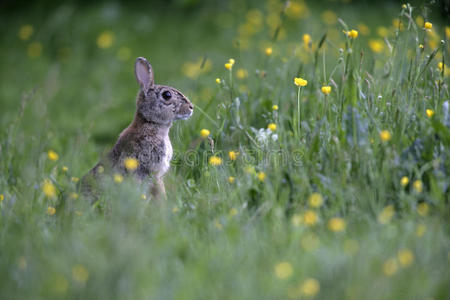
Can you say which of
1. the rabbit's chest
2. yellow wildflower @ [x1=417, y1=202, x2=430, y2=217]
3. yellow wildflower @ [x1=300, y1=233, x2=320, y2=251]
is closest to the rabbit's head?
the rabbit's chest

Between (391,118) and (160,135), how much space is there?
1774 millimetres

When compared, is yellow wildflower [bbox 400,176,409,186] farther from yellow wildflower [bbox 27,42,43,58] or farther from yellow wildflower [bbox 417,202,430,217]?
yellow wildflower [bbox 27,42,43,58]

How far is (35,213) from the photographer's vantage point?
343 centimetres

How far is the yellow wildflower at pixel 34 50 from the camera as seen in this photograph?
8.82 metres

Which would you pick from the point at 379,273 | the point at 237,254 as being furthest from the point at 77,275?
the point at 379,273

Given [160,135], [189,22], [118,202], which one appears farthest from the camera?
[189,22]

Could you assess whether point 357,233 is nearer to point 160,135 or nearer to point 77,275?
point 77,275

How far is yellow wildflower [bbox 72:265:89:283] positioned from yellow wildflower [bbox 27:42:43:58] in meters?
7.05

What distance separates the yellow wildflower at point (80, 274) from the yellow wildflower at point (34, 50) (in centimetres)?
705

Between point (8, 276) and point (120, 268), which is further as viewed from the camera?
point (8, 276)

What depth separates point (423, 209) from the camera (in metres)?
3.10

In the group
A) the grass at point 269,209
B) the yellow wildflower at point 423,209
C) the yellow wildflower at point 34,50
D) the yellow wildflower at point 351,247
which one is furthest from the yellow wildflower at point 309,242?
the yellow wildflower at point 34,50

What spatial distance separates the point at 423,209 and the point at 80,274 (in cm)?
192

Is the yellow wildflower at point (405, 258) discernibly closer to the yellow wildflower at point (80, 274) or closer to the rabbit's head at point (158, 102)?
the yellow wildflower at point (80, 274)
